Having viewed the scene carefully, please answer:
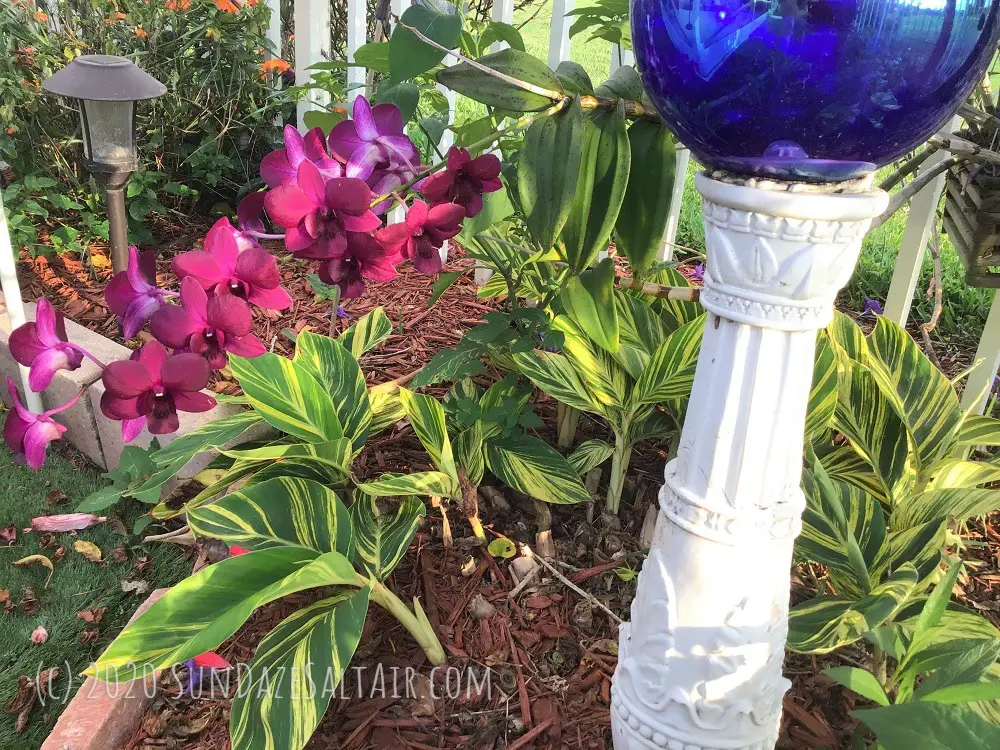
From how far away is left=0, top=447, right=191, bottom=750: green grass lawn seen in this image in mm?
1429

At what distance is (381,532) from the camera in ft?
4.35

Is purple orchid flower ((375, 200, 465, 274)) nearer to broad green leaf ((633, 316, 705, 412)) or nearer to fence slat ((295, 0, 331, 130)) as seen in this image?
broad green leaf ((633, 316, 705, 412))

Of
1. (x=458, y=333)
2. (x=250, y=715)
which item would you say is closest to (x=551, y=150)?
(x=250, y=715)

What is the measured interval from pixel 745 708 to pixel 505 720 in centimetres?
46

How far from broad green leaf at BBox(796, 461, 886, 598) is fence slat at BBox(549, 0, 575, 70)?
1.44 m

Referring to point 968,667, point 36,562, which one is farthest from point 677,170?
point 36,562

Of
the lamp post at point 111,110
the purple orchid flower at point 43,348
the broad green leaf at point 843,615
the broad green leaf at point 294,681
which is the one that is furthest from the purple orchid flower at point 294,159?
the lamp post at point 111,110

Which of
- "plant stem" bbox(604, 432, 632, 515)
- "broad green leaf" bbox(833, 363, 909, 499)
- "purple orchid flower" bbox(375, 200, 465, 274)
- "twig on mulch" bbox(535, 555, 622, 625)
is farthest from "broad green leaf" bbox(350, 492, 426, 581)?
"broad green leaf" bbox(833, 363, 909, 499)

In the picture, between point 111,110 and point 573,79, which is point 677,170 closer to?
point 573,79

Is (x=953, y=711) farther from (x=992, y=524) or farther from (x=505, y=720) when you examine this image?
(x=992, y=524)

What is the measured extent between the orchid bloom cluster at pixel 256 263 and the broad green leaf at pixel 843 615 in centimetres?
69

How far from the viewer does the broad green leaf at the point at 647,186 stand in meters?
0.94

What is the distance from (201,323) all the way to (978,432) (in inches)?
57.6

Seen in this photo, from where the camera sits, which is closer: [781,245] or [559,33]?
[781,245]
